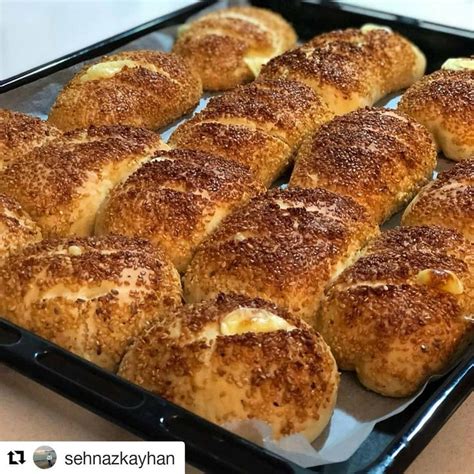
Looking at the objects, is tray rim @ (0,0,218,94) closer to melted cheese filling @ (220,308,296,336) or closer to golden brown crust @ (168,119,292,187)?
golden brown crust @ (168,119,292,187)

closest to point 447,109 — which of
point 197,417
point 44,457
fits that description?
point 197,417

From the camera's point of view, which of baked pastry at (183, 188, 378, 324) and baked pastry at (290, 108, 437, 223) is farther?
baked pastry at (290, 108, 437, 223)

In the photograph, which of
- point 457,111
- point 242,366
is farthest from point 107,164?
point 457,111

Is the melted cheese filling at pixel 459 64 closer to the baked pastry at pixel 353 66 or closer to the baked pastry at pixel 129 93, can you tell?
the baked pastry at pixel 353 66

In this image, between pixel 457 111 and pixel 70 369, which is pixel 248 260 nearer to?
pixel 70 369

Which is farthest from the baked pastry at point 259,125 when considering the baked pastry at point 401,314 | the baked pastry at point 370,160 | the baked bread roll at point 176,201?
the baked pastry at point 401,314
